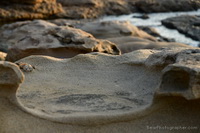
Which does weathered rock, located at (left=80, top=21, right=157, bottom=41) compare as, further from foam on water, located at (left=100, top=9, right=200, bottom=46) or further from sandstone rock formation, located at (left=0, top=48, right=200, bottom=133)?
sandstone rock formation, located at (left=0, top=48, right=200, bottom=133)

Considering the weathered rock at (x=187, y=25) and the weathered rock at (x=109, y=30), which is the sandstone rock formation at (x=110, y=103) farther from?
the weathered rock at (x=187, y=25)

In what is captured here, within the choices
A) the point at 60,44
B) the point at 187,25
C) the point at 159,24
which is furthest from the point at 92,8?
the point at 60,44

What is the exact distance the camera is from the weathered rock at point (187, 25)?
264 inches

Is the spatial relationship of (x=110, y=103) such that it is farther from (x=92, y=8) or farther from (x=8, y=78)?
(x=92, y=8)

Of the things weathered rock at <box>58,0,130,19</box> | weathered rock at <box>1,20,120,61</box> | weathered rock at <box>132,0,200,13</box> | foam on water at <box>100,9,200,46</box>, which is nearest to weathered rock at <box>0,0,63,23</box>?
weathered rock at <box>58,0,130,19</box>

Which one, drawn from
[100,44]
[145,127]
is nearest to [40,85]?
[145,127]

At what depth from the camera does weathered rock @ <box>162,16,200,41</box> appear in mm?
6717

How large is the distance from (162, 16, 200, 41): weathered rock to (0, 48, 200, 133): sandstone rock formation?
5117mm

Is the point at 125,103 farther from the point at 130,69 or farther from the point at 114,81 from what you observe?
the point at 130,69

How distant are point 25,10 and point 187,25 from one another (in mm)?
3223

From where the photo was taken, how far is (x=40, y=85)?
176cm

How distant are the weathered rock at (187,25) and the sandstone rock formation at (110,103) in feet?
16.8

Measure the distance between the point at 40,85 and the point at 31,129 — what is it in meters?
0.39

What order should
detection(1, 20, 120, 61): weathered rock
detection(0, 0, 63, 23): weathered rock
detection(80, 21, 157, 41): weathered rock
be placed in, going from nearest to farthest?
detection(1, 20, 120, 61): weathered rock → detection(80, 21, 157, 41): weathered rock → detection(0, 0, 63, 23): weathered rock
